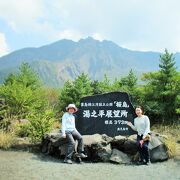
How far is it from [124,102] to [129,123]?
2.30 ft

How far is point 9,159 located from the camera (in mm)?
9914

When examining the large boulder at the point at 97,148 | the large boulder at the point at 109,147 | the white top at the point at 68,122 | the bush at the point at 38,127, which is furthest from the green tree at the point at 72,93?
the white top at the point at 68,122

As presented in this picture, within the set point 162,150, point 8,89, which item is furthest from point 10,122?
point 162,150

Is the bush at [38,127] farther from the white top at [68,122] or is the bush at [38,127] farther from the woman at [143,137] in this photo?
the woman at [143,137]

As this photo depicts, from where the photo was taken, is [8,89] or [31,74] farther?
[31,74]

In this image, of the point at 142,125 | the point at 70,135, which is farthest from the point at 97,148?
the point at 142,125

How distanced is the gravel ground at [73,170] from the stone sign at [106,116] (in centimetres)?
183

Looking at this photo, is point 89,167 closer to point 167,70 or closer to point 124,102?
point 124,102

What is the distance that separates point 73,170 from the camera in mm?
9039

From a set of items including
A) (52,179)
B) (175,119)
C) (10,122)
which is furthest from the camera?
(175,119)

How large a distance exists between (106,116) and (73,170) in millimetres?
3251

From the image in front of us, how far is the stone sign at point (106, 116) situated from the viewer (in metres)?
11.9

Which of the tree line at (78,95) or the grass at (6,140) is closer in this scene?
the grass at (6,140)

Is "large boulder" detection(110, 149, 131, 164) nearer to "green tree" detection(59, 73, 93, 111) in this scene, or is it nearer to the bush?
the bush
